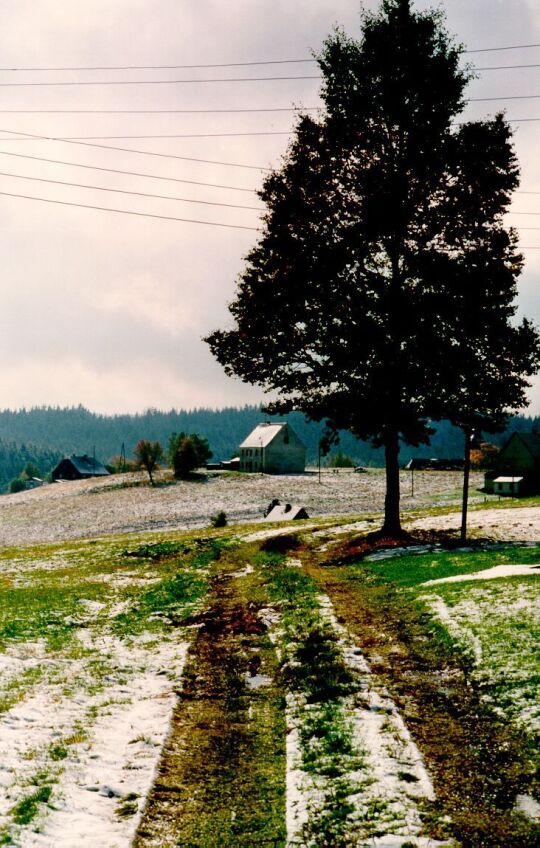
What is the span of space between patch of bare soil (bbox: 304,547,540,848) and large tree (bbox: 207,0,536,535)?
13.3 meters

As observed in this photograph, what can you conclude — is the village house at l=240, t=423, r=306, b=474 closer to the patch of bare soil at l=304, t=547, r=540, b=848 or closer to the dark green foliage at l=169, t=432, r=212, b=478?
the dark green foliage at l=169, t=432, r=212, b=478

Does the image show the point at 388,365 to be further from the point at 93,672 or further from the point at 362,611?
the point at 93,672

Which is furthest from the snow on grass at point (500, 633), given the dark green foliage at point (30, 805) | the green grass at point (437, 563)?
the dark green foliage at point (30, 805)

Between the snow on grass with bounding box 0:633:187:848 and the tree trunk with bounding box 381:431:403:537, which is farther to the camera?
the tree trunk with bounding box 381:431:403:537

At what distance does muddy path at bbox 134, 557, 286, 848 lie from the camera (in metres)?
6.95

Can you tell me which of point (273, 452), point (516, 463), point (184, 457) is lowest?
point (184, 457)

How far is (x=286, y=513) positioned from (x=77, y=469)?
407 feet

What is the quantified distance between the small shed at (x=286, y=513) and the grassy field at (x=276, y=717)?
1250 inches

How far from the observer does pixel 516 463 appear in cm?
7988

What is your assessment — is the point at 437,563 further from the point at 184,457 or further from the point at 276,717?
the point at 184,457

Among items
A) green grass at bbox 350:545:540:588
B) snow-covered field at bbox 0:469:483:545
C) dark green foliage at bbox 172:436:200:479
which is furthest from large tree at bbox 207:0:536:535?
dark green foliage at bbox 172:436:200:479

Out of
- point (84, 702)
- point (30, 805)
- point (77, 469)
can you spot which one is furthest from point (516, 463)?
point (77, 469)

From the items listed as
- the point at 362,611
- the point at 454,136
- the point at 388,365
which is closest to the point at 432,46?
the point at 454,136

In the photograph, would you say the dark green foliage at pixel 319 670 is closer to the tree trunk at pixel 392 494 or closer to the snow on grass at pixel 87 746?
the snow on grass at pixel 87 746
